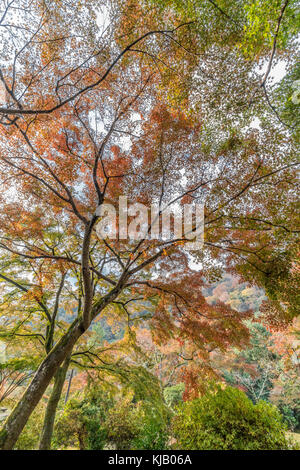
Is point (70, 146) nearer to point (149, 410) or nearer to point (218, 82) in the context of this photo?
point (218, 82)

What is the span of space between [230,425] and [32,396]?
139 inches

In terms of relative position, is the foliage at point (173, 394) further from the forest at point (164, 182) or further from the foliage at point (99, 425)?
the forest at point (164, 182)

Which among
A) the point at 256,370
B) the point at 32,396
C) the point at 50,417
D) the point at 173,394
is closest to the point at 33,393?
the point at 32,396

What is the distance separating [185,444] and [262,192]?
5.18 m

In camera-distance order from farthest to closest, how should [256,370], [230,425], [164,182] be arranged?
[256,370] → [164,182] → [230,425]

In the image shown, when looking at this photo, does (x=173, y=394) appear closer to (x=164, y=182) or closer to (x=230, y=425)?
(x=230, y=425)

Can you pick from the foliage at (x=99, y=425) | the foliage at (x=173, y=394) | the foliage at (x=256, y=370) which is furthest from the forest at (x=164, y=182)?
the foliage at (x=256, y=370)

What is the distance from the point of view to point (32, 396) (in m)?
2.94

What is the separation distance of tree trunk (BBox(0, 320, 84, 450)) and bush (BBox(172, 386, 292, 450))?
295 cm

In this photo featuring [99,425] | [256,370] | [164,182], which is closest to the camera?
[164,182]

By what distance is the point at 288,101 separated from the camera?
9.16 ft

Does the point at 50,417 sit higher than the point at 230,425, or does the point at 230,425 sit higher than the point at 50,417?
the point at 230,425
